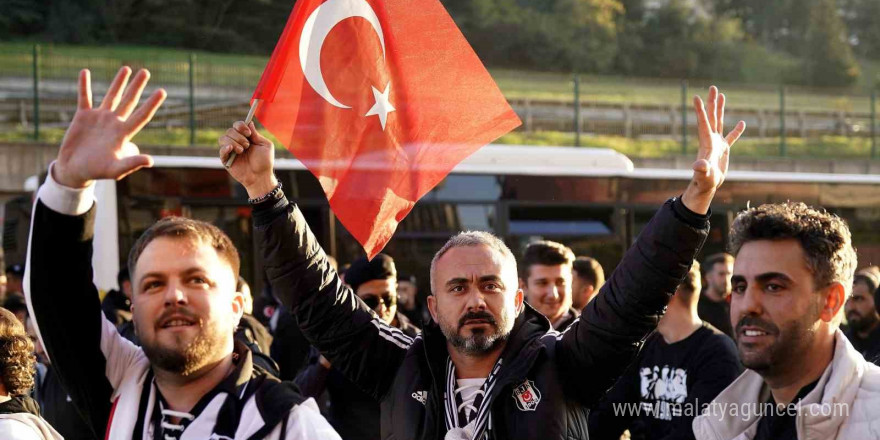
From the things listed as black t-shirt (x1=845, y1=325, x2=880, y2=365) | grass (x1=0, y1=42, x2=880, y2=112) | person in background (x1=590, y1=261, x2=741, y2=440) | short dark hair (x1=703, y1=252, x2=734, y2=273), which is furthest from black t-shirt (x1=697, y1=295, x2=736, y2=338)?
grass (x1=0, y1=42, x2=880, y2=112)

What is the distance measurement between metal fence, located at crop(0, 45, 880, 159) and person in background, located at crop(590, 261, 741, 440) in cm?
1530

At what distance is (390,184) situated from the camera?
4.75 m

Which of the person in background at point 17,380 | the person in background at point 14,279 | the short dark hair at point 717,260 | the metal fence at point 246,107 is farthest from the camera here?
the metal fence at point 246,107

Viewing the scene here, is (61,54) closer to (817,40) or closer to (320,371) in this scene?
(320,371)

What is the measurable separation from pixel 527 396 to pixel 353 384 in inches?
91.6

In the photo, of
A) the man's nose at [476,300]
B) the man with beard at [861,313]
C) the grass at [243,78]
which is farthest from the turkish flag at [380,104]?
the grass at [243,78]

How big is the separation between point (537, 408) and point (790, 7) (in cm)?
6884

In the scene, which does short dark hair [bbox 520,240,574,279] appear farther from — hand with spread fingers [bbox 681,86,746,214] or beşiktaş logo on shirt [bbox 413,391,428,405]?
hand with spread fingers [bbox 681,86,746,214]

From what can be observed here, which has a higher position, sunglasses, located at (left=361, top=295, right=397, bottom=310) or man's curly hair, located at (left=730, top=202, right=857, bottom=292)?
man's curly hair, located at (left=730, top=202, right=857, bottom=292)

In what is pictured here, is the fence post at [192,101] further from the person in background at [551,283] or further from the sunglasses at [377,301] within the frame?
the person in background at [551,283]

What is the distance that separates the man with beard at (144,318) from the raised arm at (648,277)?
1099 mm

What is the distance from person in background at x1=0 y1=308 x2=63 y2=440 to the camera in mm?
3619

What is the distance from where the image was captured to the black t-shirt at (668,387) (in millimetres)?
5941

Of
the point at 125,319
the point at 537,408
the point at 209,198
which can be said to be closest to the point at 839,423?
the point at 537,408
